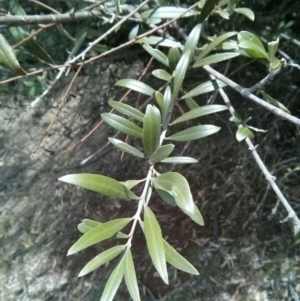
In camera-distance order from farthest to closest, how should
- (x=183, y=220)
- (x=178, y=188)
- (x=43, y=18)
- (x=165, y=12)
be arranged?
1. (x=183, y=220)
2. (x=165, y=12)
3. (x=43, y=18)
4. (x=178, y=188)

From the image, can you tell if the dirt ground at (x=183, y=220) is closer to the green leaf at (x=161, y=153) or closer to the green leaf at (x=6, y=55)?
the green leaf at (x=6, y=55)

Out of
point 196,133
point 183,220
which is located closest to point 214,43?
point 196,133

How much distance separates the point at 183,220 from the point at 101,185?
837mm

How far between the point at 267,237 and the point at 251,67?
0.54 metres

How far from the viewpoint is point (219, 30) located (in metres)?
1.40

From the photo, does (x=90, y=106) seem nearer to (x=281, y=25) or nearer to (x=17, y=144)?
(x=17, y=144)

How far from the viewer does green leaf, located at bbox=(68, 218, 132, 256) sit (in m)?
0.82

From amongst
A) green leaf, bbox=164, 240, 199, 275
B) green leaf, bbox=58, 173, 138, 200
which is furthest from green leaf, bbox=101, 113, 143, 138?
green leaf, bbox=164, 240, 199, 275

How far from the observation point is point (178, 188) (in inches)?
31.0

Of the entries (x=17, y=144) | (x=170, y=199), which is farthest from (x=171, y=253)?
(x=17, y=144)

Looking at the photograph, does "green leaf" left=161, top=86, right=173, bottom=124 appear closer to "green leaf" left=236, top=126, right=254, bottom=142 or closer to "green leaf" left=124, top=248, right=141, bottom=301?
"green leaf" left=236, top=126, right=254, bottom=142

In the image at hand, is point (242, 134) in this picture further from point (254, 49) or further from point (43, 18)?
point (43, 18)

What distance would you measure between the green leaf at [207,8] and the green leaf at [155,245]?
0.50 metres

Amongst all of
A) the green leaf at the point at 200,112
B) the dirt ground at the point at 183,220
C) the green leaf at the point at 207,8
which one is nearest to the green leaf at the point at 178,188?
the green leaf at the point at 200,112
